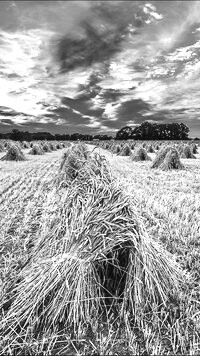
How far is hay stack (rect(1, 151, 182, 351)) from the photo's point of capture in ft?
8.11

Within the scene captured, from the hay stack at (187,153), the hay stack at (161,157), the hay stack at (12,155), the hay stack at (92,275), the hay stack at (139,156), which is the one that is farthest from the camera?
the hay stack at (187,153)

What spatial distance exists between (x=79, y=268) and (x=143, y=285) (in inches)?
24.2

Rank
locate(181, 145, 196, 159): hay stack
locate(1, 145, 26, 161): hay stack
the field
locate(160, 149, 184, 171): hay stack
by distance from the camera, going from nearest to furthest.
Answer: the field
locate(160, 149, 184, 171): hay stack
locate(1, 145, 26, 161): hay stack
locate(181, 145, 196, 159): hay stack

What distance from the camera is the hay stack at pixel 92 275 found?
8.11 ft

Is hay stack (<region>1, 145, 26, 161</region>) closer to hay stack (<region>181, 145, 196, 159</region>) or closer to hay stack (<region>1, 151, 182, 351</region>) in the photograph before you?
hay stack (<region>181, 145, 196, 159</region>)

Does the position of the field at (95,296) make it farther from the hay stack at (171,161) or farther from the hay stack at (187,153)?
the hay stack at (187,153)

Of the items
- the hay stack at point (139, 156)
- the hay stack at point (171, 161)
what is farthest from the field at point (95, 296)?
Answer: the hay stack at point (139, 156)

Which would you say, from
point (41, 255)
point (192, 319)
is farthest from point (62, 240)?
point (192, 319)

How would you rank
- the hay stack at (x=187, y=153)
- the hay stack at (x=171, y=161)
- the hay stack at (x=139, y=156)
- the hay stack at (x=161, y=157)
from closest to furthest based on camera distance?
the hay stack at (x=171, y=161)
the hay stack at (x=161, y=157)
the hay stack at (x=139, y=156)
the hay stack at (x=187, y=153)

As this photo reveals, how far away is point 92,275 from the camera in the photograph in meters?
2.66

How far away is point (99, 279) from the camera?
267 cm

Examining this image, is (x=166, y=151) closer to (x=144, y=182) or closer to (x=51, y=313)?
A: (x=144, y=182)

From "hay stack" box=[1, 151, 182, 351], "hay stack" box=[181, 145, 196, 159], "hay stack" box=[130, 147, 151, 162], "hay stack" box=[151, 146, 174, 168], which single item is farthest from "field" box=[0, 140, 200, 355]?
"hay stack" box=[181, 145, 196, 159]

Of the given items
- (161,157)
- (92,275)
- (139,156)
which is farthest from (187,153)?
(92,275)
